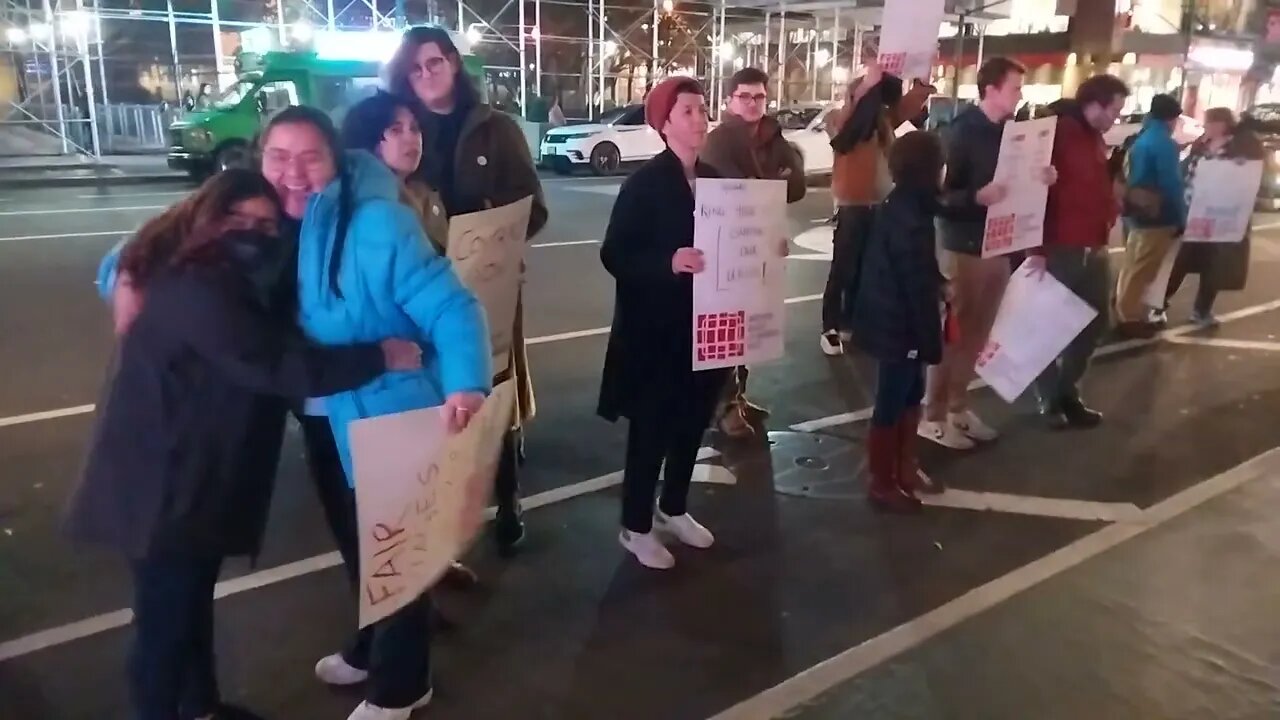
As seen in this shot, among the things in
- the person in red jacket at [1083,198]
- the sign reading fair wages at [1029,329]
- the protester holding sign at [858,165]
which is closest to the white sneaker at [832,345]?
the protester holding sign at [858,165]

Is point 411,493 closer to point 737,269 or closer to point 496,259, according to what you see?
point 496,259

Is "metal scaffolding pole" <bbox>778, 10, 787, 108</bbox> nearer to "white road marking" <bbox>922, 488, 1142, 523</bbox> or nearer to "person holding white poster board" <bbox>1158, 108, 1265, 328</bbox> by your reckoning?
"person holding white poster board" <bbox>1158, 108, 1265, 328</bbox>

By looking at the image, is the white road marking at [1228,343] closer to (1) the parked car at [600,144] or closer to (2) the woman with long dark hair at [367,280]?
(2) the woman with long dark hair at [367,280]

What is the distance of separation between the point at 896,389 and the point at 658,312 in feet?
4.32

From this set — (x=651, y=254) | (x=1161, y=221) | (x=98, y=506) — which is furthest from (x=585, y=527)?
(x=1161, y=221)

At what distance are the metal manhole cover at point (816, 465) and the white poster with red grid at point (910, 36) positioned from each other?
211cm

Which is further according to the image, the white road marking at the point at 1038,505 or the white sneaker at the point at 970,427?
the white sneaker at the point at 970,427

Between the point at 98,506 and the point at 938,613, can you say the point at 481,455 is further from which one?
the point at 938,613

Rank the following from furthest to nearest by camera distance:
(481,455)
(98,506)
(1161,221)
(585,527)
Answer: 1. (1161,221)
2. (585,527)
3. (481,455)
4. (98,506)

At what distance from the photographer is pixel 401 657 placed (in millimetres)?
3080

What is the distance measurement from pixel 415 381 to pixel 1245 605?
3.23 meters

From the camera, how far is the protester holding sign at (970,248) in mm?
5422

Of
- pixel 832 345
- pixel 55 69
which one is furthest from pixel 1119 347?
pixel 55 69

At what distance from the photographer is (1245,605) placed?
13.3ft
